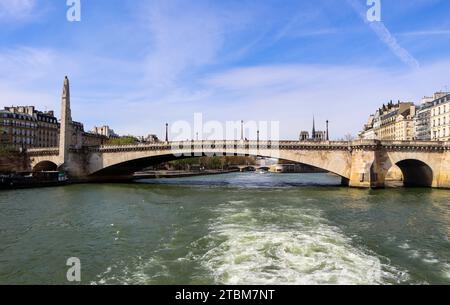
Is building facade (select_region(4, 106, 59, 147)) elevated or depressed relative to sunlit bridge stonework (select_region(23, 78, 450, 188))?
elevated

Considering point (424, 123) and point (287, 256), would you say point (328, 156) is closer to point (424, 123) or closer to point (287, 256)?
point (424, 123)

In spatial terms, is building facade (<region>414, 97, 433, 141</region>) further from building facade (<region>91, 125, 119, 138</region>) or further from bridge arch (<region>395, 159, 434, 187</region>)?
building facade (<region>91, 125, 119, 138</region>)

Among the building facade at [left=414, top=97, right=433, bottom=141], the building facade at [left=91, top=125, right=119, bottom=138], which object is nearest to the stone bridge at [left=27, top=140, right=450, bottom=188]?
the building facade at [left=414, top=97, right=433, bottom=141]

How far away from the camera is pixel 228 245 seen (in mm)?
16578

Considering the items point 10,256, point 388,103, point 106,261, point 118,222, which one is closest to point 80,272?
point 106,261

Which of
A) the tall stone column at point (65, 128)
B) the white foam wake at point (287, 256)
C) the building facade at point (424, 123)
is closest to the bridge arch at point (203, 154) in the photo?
the tall stone column at point (65, 128)

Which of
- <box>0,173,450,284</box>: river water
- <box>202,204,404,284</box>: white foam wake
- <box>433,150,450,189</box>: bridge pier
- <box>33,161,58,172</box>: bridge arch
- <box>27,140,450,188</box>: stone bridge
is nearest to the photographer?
<box>202,204,404,284</box>: white foam wake

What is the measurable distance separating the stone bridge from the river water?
2084 centimetres

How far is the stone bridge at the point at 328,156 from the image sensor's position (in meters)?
49.7

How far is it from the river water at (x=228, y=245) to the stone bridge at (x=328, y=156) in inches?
821

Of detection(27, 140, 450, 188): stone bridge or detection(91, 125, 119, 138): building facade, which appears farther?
detection(91, 125, 119, 138): building facade

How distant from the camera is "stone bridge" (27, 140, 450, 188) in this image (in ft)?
163

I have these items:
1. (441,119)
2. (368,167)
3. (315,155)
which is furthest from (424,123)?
(315,155)

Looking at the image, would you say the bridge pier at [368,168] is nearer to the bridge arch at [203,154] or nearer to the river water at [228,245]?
the bridge arch at [203,154]
